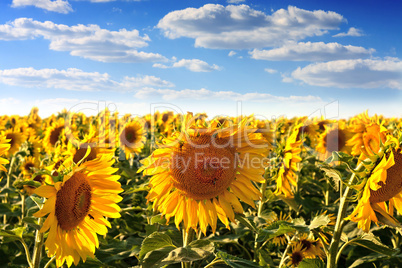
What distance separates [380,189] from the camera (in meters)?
3.01

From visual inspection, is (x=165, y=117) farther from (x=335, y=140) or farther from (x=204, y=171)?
(x=204, y=171)

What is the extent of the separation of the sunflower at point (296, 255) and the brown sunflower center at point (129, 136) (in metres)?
4.51

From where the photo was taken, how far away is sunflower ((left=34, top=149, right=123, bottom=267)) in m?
2.74

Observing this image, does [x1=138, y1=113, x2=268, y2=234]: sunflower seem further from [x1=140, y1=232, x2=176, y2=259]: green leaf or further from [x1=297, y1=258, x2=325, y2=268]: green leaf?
[x1=297, y1=258, x2=325, y2=268]: green leaf

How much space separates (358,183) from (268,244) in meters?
2.09

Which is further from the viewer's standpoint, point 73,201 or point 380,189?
point 380,189

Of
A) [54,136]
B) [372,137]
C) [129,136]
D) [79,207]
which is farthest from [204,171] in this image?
[54,136]

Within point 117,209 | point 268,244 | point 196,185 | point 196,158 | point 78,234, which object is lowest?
point 268,244

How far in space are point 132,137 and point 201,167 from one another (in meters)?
5.70

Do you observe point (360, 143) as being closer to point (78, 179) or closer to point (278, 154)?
point (278, 154)

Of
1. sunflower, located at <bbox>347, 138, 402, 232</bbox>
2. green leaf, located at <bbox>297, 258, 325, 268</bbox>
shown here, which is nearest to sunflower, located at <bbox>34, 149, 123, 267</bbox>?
green leaf, located at <bbox>297, 258, 325, 268</bbox>

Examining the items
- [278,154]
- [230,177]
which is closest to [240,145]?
[230,177]

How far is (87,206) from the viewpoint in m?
3.00

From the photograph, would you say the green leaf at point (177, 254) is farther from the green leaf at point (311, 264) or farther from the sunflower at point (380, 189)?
the sunflower at point (380, 189)
